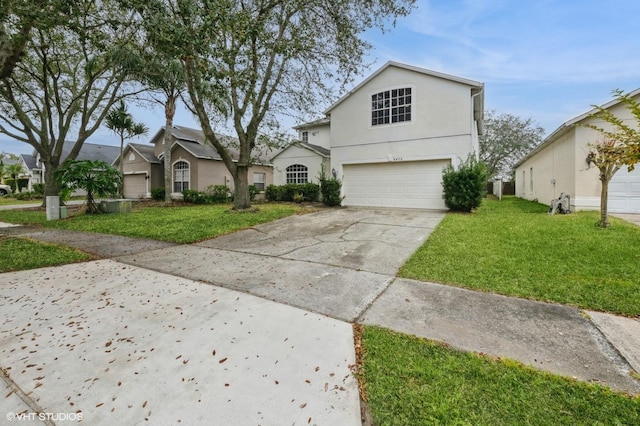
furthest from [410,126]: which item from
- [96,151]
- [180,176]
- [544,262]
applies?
[96,151]

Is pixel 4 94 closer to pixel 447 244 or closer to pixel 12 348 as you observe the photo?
pixel 12 348

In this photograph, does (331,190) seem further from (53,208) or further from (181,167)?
(181,167)

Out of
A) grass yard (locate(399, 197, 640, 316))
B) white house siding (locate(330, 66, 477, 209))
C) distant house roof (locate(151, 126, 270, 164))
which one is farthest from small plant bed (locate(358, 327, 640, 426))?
distant house roof (locate(151, 126, 270, 164))

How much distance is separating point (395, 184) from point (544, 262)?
8728 millimetres

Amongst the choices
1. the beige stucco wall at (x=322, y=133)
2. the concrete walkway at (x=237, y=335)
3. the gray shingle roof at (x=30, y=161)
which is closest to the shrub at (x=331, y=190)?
the beige stucco wall at (x=322, y=133)

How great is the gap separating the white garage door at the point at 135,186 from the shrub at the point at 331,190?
582 inches

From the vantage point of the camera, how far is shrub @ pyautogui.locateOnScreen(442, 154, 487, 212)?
35.4 ft

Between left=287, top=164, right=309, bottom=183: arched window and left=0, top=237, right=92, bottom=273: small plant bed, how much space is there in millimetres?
11676

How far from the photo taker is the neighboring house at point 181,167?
1873cm

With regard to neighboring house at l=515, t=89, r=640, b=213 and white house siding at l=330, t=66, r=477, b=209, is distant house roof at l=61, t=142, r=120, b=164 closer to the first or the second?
white house siding at l=330, t=66, r=477, b=209

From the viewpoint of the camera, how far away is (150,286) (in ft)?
13.3

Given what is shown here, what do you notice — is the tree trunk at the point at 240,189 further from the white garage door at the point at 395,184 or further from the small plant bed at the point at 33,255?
the small plant bed at the point at 33,255

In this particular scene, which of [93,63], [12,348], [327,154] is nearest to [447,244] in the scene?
[12,348]

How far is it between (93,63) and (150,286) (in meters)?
14.1
